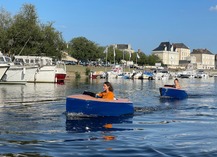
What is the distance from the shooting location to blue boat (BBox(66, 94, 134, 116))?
19453 mm

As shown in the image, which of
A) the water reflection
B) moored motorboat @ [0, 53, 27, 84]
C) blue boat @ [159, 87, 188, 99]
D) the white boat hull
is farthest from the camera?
the white boat hull

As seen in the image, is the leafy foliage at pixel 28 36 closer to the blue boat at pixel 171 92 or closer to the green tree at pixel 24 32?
the green tree at pixel 24 32

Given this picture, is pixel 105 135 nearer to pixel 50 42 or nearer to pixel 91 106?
pixel 91 106

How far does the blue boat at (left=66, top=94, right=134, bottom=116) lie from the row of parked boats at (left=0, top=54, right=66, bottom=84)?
109ft

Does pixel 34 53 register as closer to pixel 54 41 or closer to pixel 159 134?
pixel 54 41

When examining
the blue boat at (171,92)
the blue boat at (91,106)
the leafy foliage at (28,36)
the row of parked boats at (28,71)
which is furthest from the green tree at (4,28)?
the blue boat at (91,106)

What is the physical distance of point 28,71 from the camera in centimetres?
5856

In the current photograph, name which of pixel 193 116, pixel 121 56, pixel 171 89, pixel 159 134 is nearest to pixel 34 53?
pixel 171 89

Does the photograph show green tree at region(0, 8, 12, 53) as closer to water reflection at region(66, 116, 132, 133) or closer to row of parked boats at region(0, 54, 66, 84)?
row of parked boats at region(0, 54, 66, 84)

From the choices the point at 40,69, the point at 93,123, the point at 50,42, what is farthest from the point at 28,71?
the point at 93,123

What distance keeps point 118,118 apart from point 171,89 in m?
15.3

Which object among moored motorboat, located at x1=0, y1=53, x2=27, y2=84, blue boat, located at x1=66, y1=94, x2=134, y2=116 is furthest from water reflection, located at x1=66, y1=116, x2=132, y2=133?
moored motorboat, located at x1=0, y1=53, x2=27, y2=84

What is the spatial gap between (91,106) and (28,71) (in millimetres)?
40534

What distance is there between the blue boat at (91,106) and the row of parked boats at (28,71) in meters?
33.2
